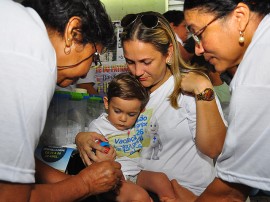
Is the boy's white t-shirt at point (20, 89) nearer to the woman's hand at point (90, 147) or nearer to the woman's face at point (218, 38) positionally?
the woman's face at point (218, 38)

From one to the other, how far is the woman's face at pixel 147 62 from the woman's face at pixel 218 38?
0.49 metres

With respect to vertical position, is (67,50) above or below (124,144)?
above

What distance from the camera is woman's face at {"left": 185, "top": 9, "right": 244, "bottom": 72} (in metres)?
1.27

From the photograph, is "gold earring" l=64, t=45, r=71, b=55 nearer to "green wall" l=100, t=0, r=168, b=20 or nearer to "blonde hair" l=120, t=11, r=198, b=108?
"blonde hair" l=120, t=11, r=198, b=108

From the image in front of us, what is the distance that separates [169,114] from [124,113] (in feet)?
1.46

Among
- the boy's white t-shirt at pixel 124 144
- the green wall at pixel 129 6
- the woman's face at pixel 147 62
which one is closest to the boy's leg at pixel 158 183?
the boy's white t-shirt at pixel 124 144

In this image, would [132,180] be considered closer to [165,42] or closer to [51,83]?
[165,42]

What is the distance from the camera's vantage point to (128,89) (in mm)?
2188

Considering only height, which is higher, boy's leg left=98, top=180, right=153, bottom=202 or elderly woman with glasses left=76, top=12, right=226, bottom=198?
elderly woman with glasses left=76, top=12, right=226, bottom=198

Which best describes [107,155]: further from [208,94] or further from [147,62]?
[208,94]

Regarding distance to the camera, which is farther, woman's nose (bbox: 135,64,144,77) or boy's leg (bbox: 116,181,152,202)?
woman's nose (bbox: 135,64,144,77)

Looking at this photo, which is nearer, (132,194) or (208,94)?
(208,94)

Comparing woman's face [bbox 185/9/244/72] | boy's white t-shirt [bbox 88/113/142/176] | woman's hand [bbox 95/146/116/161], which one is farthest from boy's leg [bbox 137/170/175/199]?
woman's face [bbox 185/9/244/72]

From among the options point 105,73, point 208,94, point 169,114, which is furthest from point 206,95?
point 105,73
